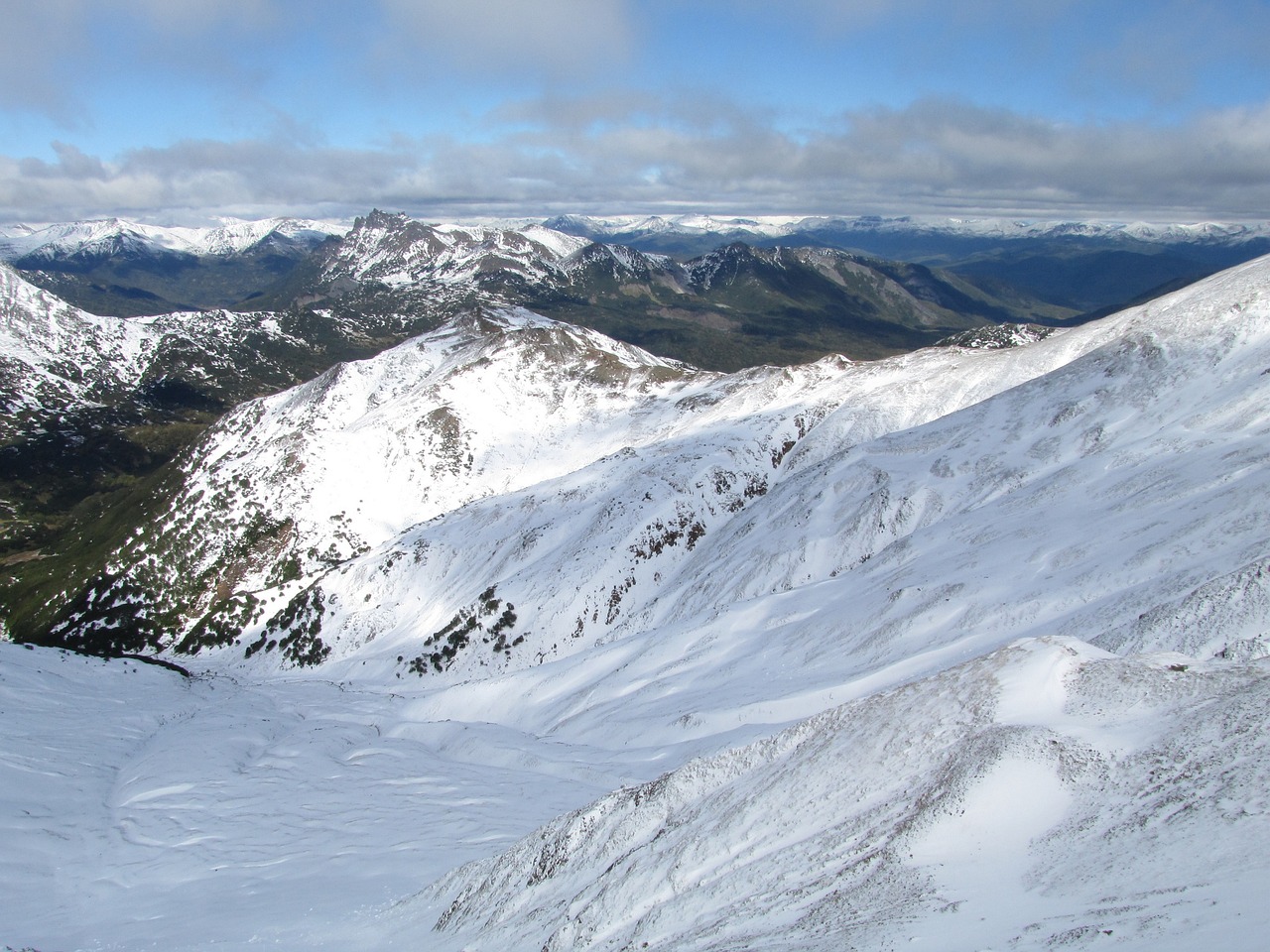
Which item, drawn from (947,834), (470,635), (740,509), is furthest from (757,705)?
(740,509)

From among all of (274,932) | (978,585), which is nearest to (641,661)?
(978,585)

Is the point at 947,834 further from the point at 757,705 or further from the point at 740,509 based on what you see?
the point at 740,509

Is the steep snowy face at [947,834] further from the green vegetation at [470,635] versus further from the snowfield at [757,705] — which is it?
the green vegetation at [470,635]

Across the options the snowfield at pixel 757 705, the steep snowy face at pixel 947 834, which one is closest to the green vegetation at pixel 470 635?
the snowfield at pixel 757 705

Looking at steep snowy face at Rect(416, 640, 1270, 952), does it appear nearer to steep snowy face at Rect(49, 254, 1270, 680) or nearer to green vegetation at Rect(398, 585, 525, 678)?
→ steep snowy face at Rect(49, 254, 1270, 680)

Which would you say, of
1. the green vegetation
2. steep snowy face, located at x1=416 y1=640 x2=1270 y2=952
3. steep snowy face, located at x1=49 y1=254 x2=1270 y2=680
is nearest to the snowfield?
steep snowy face, located at x1=416 y1=640 x2=1270 y2=952

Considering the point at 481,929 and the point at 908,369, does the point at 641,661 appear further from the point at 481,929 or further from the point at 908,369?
the point at 908,369
